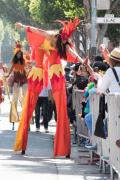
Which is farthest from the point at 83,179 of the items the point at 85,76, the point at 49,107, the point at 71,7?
the point at 71,7

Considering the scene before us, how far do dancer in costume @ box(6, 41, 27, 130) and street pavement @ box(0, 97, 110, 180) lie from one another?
9.48ft

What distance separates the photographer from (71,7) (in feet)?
144

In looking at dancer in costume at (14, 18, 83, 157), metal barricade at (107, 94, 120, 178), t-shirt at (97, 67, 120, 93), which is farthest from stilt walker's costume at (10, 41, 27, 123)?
metal barricade at (107, 94, 120, 178)

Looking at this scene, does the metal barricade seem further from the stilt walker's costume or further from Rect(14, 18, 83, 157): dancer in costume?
the stilt walker's costume

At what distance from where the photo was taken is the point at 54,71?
14.2 m

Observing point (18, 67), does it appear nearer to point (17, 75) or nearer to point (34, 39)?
point (17, 75)

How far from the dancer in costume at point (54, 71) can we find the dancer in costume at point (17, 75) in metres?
5.02

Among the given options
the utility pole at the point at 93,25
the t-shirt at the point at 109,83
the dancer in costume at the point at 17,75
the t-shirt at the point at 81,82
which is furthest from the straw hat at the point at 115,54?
the utility pole at the point at 93,25

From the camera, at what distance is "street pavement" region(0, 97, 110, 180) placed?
11781 mm

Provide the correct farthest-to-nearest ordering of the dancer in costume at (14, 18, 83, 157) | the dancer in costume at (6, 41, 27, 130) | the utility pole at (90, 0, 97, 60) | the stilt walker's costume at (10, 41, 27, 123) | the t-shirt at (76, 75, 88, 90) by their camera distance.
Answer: the utility pole at (90, 0, 97, 60), the stilt walker's costume at (10, 41, 27, 123), the dancer in costume at (6, 41, 27, 130), the t-shirt at (76, 75, 88, 90), the dancer in costume at (14, 18, 83, 157)

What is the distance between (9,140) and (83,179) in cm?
594

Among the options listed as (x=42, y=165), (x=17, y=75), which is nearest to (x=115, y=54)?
(x=42, y=165)

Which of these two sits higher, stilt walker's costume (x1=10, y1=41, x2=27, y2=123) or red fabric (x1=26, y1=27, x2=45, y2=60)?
red fabric (x1=26, y1=27, x2=45, y2=60)

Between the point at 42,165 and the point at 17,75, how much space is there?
761 cm
